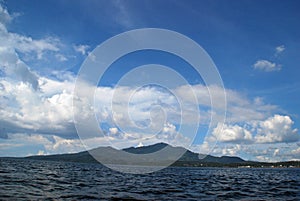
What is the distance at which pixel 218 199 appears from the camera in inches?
1225

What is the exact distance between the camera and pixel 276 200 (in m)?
31.7

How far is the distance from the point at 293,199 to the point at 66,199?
2388 centimetres

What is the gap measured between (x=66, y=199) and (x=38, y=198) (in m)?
2.46

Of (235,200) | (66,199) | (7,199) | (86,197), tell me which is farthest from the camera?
(235,200)

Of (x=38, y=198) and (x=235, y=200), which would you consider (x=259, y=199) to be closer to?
(x=235, y=200)

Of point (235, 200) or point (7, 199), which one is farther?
point (235, 200)

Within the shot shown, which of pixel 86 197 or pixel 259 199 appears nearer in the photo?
pixel 86 197

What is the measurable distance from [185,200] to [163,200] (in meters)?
2.32

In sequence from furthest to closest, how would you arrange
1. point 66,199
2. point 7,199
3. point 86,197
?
point 86,197 < point 66,199 < point 7,199

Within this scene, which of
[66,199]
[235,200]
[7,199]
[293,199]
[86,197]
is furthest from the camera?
[293,199]

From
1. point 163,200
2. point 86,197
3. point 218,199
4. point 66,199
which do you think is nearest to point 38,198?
point 66,199

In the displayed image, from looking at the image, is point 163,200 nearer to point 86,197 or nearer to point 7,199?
point 86,197

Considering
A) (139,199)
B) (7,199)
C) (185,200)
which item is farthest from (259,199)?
(7,199)

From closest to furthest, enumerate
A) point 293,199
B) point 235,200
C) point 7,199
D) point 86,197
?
point 7,199 < point 86,197 < point 235,200 < point 293,199
